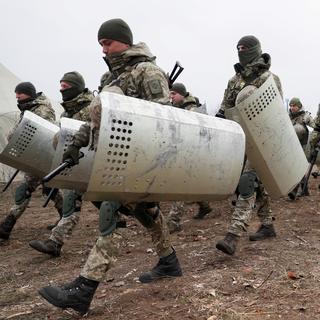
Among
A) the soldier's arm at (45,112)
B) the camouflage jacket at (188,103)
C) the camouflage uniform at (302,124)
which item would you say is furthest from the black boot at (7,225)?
the camouflage uniform at (302,124)

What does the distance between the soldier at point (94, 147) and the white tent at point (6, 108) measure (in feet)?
29.1

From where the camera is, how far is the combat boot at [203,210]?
6.69 meters

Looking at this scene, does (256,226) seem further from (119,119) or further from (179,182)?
(119,119)

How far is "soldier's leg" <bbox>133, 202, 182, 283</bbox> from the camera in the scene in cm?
340

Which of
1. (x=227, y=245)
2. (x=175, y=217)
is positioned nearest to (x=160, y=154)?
(x=227, y=245)

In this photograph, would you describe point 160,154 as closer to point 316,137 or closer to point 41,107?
point 41,107

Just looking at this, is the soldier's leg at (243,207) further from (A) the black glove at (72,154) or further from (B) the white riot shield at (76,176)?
(A) the black glove at (72,154)

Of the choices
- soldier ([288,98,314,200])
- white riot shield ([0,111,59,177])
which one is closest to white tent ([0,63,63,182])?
soldier ([288,98,314,200])

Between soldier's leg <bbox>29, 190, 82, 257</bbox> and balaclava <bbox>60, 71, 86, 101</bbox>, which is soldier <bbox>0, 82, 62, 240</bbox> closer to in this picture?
balaclava <bbox>60, 71, 86, 101</bbox>

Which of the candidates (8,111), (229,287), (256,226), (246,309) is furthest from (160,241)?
(8,111)

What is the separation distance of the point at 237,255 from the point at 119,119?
2.06 meters

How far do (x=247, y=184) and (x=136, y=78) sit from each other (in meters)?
1.59

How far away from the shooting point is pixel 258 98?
378cm

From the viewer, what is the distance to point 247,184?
4305 millimetres
